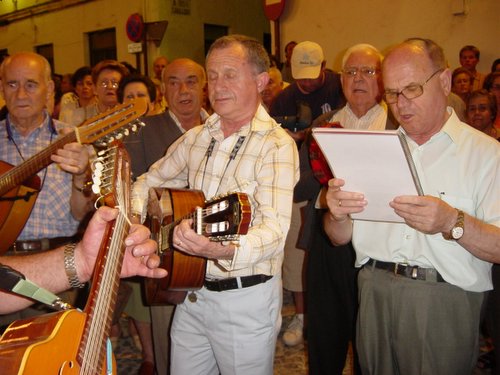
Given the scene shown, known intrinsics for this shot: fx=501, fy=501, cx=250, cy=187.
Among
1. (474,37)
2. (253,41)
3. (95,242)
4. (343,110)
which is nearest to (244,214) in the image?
(95,242)

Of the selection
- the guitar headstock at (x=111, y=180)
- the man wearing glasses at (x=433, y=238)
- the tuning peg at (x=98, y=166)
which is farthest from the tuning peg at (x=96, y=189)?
the man wearing glasses at (x=433, y=238)

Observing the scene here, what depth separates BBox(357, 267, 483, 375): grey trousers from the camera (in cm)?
209

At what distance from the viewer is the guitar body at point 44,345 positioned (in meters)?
1.08

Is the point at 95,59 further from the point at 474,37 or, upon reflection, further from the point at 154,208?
the point at 154,208

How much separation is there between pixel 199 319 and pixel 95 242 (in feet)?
2.62

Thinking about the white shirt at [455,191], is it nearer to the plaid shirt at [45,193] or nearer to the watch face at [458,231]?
the watch face at [458,231]

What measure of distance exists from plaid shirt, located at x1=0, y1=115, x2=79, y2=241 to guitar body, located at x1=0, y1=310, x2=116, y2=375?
6.66ft

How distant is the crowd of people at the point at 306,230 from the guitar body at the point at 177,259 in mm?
78

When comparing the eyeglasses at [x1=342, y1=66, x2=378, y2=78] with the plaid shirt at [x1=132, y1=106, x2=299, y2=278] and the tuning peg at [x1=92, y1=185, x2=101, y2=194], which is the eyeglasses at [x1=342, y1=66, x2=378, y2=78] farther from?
the tuning peg at [x1=92, y1=185, x2=101, y2=194]

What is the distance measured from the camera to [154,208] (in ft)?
8.56

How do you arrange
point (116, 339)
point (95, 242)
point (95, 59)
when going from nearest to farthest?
1. point (95, 242)
2. point (116, 339)
3. point (95, 59)

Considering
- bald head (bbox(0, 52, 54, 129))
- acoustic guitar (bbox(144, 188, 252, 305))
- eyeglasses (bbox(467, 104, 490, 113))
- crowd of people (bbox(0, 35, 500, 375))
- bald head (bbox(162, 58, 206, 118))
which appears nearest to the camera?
acoustic guitar (bbox(144, 188, 252, 305))

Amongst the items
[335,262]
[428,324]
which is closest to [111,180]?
[428,324]

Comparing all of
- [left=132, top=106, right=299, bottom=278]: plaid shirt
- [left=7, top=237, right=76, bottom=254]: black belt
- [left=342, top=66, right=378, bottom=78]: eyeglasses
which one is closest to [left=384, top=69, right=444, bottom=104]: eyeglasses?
[left=132, top=106, right=299, bottom=278]: plaid shirt
